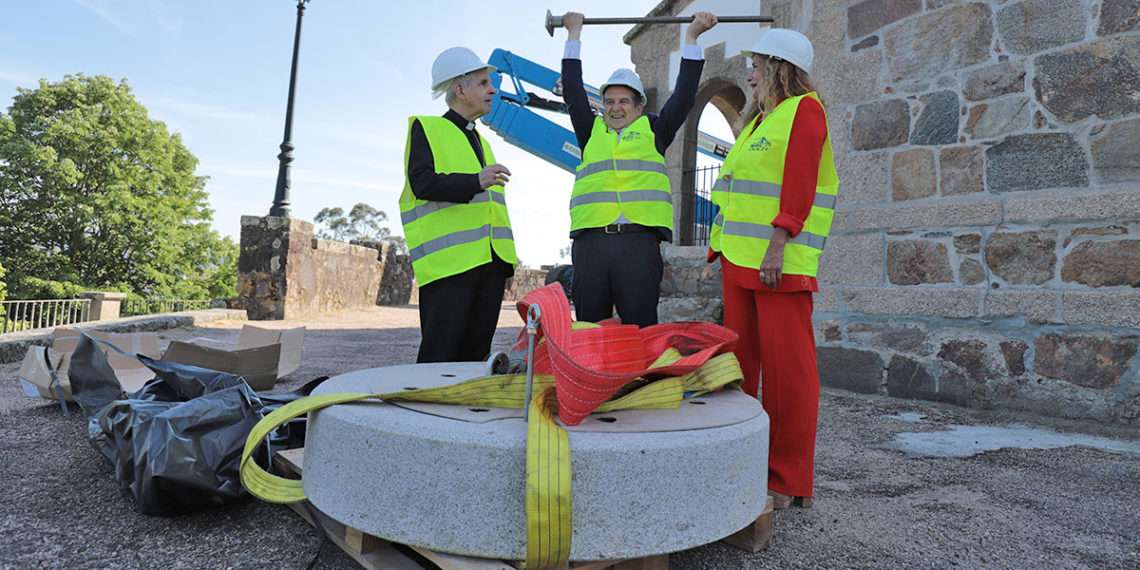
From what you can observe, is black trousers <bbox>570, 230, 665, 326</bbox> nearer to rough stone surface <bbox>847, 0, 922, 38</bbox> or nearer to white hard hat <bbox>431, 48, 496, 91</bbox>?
white hard hat <bbox>431, 48, 496, 91</bbox>

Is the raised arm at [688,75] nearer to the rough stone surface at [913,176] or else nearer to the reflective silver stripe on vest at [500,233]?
the reflective silver stripe on vest at [500,233]

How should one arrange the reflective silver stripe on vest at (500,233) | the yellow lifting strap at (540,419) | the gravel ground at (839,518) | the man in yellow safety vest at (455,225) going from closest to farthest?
the yellow lifting strap at (540,419) < the gravel ground at (839,518) < the man in yellow safety vest at (455,225) < the reflective silver stripe on vest at (500,233)

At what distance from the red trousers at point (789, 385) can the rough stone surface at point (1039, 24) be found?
2690mm

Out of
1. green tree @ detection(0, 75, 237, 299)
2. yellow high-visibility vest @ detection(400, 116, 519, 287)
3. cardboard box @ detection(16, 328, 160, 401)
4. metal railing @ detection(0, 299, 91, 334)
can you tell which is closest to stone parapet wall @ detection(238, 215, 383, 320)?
metal railing @ detection(0, 299, 91, 334)

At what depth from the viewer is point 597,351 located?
1.87 m

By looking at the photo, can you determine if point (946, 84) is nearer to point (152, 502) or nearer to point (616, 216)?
point (616, 216)

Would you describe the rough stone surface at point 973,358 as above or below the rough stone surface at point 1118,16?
below

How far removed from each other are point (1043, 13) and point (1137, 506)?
9.04 feet

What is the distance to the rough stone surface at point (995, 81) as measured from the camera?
149 inches

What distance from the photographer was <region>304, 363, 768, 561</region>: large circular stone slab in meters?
1.36

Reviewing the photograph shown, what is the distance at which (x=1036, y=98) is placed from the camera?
3719mm

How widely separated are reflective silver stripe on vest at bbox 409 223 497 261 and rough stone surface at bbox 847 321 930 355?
2.77 metres

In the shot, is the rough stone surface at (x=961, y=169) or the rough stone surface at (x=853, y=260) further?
the rough stone surface at (x=853, y=260)

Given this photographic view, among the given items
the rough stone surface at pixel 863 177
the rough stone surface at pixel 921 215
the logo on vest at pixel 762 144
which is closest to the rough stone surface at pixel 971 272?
the rough stone surface at pixel 921 215
